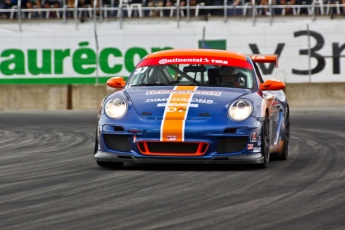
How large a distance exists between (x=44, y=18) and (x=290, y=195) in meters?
23.8

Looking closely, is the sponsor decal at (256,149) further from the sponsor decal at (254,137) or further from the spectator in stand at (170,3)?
the spectator in stand at (170,3)

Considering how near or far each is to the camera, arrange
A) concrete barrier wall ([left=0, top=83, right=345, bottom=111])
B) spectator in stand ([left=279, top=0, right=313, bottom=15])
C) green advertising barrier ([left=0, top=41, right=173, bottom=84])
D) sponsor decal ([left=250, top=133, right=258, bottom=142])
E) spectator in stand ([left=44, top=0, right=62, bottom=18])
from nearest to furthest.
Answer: sponsor decal ([left=250, top=133, right=258, bottom=142]) → concrete barrier wall ([left=0, top=83, right=345, bottom=111]) → green advertising barrier ([left=0, top=41, right=173, bottom=84]) → spectator in stand ([left=279, top=0, right=313, bottom=15]) → spectator in stand ([left=44, top=0, right=62, bottom=18])

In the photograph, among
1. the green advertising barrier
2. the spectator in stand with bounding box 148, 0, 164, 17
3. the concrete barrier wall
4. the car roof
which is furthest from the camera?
the spectator in stand with bounding box 148, 0, 164, 17

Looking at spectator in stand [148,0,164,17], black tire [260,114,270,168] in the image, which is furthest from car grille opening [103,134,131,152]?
spectator in stand [148,0,164,17]

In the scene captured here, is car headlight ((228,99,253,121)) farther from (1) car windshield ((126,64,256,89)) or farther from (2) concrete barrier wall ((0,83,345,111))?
(2) concrete barrier wall ((0,83,345,111))

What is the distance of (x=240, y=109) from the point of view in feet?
30.0

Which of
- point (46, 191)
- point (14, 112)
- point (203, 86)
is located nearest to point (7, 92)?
point (14, 112)

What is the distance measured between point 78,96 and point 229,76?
15.1 m

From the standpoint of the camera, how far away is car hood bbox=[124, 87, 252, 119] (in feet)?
29.8

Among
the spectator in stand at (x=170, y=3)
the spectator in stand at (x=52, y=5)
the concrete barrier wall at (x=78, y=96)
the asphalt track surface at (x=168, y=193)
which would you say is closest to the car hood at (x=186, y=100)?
the asphalt track surface at (x=168, y=193)

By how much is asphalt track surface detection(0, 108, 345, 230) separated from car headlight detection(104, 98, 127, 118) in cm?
54

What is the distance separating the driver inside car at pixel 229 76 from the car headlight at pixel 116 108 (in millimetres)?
1232

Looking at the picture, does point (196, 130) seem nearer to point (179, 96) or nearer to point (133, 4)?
point (179, 96)

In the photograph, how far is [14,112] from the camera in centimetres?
A: 2408
